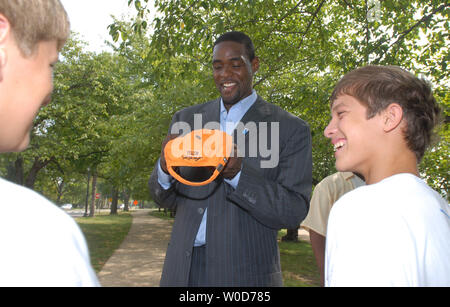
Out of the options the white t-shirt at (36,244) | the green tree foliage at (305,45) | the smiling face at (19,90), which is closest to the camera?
the white t-shirt at (36,244)

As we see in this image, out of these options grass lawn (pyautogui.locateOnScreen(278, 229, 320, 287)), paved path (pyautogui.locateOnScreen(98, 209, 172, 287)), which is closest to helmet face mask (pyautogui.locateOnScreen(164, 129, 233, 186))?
paved path (pyautogui.locateOnScreen(98, 209, 172, 287))

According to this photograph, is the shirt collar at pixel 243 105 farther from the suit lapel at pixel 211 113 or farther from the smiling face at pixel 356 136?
the smiling face at pixel 356 136

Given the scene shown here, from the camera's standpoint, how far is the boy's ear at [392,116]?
1.57 metres

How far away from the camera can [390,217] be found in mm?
1093

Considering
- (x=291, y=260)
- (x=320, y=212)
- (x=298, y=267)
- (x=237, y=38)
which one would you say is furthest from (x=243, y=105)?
(x=291, y=260)

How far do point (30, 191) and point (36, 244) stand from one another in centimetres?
11

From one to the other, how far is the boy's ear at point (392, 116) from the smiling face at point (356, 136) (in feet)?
0.09

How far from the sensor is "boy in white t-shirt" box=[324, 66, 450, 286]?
1052 millimetres

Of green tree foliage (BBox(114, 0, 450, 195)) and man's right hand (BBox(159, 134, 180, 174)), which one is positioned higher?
green tree foliage (BBox(114, 0, 450, 195))

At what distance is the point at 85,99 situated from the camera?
60.9 ft

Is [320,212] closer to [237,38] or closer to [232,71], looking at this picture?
[232,71]

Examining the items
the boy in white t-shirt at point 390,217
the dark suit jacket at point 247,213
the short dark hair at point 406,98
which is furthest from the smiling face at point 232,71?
the boy in white t-shirt at point 390,217

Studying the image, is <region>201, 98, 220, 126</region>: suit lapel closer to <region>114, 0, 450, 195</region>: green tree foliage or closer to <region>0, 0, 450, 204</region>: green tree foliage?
<region>0, 0, 450, 204</region>: green tree foliage
